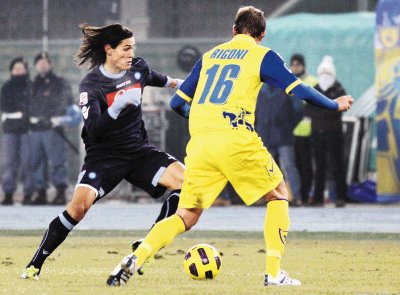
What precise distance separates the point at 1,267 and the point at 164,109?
10.2 metres

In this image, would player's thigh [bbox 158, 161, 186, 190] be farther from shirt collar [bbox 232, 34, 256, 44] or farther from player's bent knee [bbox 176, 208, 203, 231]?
shirt collar [bbox 232, 34, 256, 44]

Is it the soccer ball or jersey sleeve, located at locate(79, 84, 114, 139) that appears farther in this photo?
the soccer ball

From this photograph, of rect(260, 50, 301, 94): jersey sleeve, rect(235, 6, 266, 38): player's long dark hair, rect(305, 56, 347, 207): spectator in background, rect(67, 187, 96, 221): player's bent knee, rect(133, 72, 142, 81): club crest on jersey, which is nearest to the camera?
rect(260, 50, 301, 94): jersey sleeve

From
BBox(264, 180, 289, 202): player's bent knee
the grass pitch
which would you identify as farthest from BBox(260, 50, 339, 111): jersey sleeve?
the grass pitch

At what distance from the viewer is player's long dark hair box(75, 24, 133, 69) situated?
1022 cm

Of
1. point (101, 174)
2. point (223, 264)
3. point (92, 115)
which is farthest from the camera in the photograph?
point (223, 264)

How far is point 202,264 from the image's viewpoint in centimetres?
970

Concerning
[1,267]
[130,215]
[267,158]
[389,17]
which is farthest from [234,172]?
[389,17]

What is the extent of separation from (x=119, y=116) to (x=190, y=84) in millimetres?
1114

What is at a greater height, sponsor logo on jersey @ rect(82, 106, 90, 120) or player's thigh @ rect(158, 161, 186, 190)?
sponsor logo on jersey @ rect(82, 106, 90, 120)

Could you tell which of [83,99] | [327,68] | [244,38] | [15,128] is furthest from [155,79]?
[15,128]

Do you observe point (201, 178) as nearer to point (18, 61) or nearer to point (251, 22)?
point (251, 22)

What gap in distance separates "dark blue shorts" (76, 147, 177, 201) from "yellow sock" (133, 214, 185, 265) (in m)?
1.11

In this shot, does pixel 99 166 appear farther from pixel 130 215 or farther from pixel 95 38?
pixel 130 215
